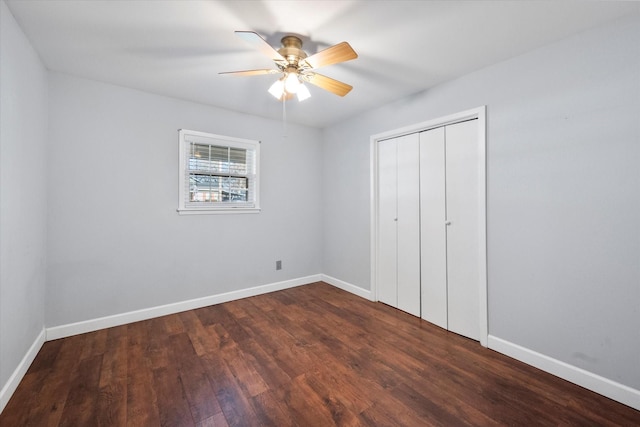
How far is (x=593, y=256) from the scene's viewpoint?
5.97ft

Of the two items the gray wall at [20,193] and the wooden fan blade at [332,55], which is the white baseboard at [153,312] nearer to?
the gray wall at [20,193]

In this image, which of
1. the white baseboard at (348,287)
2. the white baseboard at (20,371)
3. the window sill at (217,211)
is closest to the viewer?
the white baseboard at (20,371)

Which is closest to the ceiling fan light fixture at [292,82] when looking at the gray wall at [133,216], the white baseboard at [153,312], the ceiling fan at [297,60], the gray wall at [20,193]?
the ceiling fan at [297,60]

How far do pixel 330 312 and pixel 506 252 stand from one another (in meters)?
1.89

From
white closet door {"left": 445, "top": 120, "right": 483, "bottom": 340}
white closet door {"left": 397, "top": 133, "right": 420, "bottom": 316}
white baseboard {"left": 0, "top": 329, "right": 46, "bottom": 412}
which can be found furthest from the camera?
white closet door {"left": 397, "top": 133, "right": 420, "bottom": 316}

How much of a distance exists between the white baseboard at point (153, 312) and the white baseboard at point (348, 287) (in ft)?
1.67

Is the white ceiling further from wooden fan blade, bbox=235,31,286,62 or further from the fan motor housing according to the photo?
wooden fan blade, bbox=235,31,286,62

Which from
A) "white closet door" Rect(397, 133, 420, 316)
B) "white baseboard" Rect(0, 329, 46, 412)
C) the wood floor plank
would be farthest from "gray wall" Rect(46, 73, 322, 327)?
"white closet door" Rect(397, 133, 420, 316)

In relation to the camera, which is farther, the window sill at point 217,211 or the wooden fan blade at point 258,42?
the window sill at point 217,211

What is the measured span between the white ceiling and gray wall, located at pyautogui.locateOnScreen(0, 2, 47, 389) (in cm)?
24

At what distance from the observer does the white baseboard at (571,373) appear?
1674 mm

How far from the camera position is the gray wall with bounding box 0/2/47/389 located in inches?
65.3

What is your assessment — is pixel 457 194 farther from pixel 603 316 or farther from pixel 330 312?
pixel 330 312

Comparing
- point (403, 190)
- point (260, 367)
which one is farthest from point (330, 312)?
point (403, 190)
